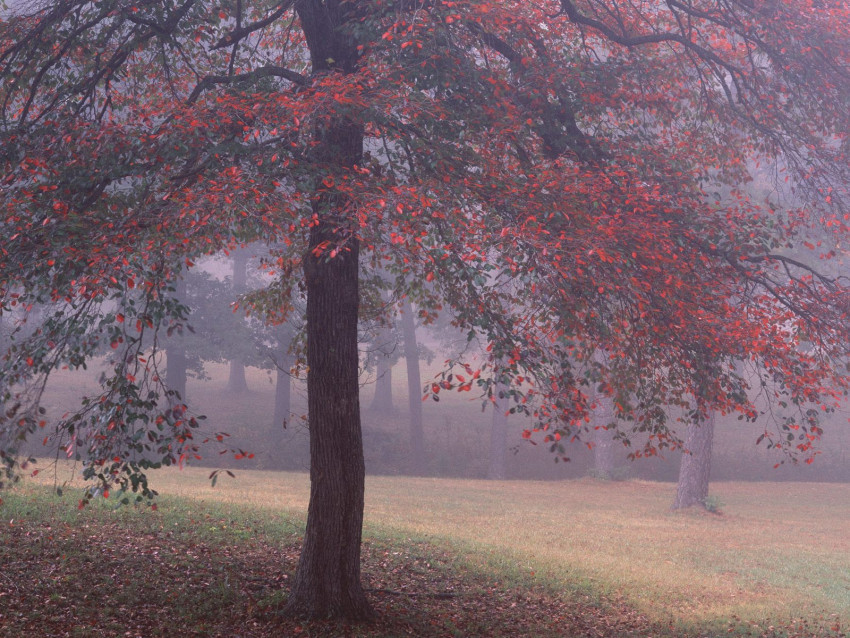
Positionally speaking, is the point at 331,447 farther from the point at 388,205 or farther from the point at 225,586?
the point at 388,205

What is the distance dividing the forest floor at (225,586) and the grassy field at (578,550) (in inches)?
2.5

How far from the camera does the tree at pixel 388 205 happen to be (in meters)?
7.87

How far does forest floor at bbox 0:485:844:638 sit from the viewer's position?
8.68 meters

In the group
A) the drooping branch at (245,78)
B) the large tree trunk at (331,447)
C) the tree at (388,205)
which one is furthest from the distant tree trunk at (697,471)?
the drooping branch at (245,78)

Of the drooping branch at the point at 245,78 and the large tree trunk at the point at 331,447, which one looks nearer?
the large tree trunk at the point at 331,447

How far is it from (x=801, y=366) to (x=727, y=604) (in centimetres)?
487

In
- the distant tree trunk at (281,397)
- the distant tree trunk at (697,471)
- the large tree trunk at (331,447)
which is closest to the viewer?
the large tree trunk at (331,447)

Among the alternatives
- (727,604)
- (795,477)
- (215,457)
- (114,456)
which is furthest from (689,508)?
(114,456)

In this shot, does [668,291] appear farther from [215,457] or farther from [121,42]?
[215,457]

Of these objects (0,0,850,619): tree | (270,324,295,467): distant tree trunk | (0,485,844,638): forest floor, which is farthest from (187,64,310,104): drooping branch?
(270,324,295,467): distant tree trunk

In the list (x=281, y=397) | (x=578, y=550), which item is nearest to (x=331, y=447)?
(x=578, y=550)

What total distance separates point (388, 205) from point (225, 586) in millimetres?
5416

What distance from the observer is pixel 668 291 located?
9.12 meters

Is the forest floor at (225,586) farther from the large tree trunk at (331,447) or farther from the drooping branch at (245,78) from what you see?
the drooping branch at (245,78)
